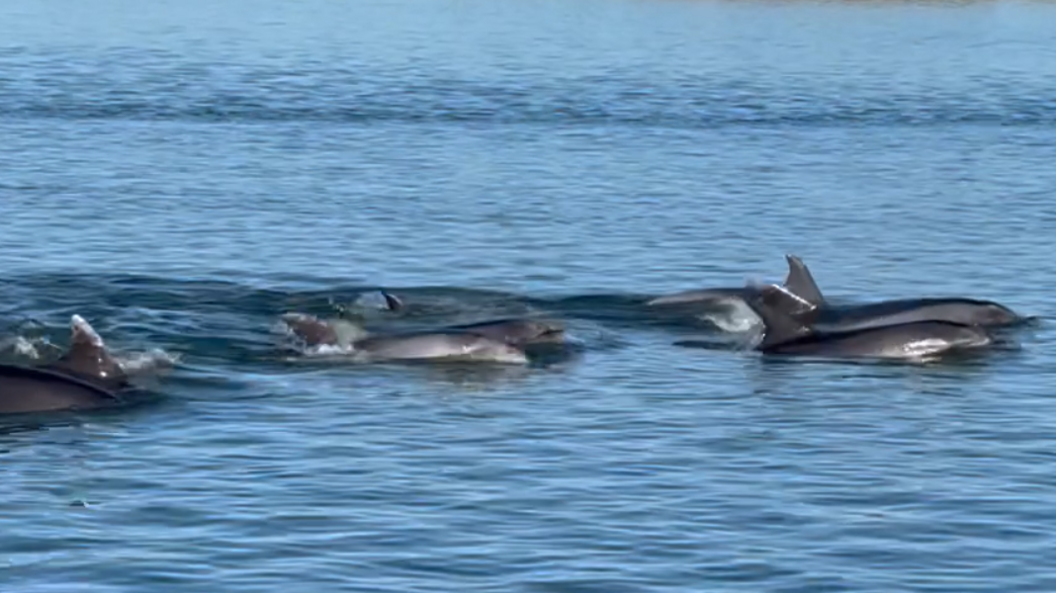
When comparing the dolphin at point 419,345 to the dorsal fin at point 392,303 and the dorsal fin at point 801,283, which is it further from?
the dorsal fin at point 801,283

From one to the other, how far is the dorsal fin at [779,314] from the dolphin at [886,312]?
13 cm

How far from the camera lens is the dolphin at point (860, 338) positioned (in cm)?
2447

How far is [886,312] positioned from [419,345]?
5.31 metres

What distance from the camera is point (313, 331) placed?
2383 cm

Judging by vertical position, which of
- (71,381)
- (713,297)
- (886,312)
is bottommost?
(713,297)

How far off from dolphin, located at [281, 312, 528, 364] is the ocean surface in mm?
265

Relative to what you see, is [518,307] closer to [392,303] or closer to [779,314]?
[392,303]

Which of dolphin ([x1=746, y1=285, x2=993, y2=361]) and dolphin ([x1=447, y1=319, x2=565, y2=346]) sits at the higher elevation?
dolphin ([x1=447, y1=319, x2=565, y2=346])

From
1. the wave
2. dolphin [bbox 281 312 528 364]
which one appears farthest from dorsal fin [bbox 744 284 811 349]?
the wave

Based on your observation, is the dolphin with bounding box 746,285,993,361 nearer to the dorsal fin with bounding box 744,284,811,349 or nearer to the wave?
the dorsal fin with bounding box 744,284,811,349

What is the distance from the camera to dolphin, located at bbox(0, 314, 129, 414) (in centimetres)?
2069

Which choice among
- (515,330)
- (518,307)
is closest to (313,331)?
(515,330)

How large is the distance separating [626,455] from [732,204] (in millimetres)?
17780

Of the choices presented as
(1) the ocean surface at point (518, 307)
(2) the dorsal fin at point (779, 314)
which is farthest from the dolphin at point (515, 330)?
(2) the dorsal fin at point (779, 314)
